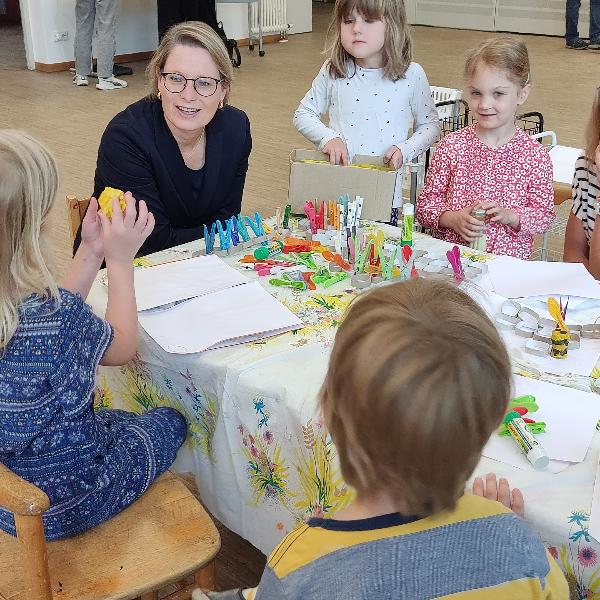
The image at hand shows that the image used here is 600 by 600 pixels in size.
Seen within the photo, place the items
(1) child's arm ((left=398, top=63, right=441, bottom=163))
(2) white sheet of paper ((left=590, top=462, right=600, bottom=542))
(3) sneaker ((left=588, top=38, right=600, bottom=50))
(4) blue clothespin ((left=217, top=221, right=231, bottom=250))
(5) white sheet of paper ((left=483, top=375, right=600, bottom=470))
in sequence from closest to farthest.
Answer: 1. (2) white sheet of paper ((left=590, top=462, right=600, bottom=542))
2. (5) white sheet of paper ((left=483, top=375, right=600, bottom=470))
3. (4) blue clothespin ((left=217, top=221, right=231, bottom=250))
4. (1) child's arm ((left=398, top=63, right=441, bottom=163))
5. (3) sneaker ((left=588, top=38, right=600, bottom=50))

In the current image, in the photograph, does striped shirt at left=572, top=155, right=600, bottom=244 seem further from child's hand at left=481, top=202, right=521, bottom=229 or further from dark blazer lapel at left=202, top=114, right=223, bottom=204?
dark blazer lapel at left=202, top=114, right=223, bottom=204

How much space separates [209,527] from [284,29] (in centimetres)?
804

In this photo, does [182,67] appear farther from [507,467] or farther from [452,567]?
[452,567]

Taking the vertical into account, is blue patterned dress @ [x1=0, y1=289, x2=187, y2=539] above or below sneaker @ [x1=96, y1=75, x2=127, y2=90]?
above

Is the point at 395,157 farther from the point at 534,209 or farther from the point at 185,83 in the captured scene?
the point at 185,83

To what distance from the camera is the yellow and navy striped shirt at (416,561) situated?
79cm

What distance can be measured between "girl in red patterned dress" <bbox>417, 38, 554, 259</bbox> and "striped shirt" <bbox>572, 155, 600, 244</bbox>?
7 cm

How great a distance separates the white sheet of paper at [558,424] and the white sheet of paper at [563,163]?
1524mm

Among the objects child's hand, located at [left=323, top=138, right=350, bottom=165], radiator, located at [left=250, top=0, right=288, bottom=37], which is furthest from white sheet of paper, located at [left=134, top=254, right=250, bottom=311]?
radiator, located at [left=250, top=0, right=288, bottom=37]

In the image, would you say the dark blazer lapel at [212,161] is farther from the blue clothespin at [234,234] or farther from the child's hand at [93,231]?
the child's hand at [93,231]

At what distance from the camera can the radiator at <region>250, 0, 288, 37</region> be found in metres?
8.34

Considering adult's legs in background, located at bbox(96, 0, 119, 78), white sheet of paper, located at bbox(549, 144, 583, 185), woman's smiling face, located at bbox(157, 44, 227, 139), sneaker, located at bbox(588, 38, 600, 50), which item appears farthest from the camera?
sneaker, located at bbox(588, 38, 600, 50)

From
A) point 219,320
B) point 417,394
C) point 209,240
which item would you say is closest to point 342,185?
point 209,240

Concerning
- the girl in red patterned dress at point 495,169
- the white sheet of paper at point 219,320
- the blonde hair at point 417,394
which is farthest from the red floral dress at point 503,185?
the blonde hair at point 417,394
